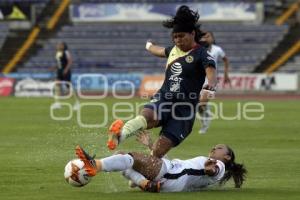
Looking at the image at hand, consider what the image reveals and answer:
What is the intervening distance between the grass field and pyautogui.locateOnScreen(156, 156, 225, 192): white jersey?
193 millimetres

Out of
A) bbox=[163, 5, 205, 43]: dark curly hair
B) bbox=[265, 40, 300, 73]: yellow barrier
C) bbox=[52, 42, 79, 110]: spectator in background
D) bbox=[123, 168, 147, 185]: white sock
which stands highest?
bbox=[163, 5, 205, 43]: dark curly hair

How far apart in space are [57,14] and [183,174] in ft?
130

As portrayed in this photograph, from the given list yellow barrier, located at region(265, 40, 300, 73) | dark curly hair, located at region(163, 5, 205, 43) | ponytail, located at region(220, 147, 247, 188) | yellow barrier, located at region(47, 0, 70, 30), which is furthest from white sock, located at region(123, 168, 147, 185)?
yellow barrier, located at region(47, 0, 70, 30)

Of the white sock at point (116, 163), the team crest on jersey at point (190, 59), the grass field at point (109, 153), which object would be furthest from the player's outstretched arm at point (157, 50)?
the white sock at point (116, 163)

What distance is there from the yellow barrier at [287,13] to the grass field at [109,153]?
66.6 ft

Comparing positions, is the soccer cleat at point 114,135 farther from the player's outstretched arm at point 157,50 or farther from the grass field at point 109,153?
the player's outstretched arm at point 157,50

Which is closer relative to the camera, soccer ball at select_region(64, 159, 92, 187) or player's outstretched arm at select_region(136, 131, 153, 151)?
soccer ball at select_region(64, 159, 92, 187)

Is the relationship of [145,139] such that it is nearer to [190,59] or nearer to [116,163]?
[190,59]

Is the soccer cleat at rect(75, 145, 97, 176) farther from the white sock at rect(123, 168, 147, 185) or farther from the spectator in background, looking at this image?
the spectator in background

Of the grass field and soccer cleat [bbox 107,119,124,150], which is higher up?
soccer cleat [bbox 107,119,124,150]

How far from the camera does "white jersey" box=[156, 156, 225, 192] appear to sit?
952 cm

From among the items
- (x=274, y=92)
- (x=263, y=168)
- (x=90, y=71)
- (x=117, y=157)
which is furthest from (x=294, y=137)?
(x=90, y=71)

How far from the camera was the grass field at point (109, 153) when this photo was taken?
9492 millimetres

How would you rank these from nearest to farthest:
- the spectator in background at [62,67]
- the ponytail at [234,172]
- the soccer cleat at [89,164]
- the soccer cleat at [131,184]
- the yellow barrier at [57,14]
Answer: the soccer cleat at [89,164]
the soccer cleat at [131,184]
the ponytail at [234,172]
the spectator in background at [62,67]
the yellow barrier at [57,14]
